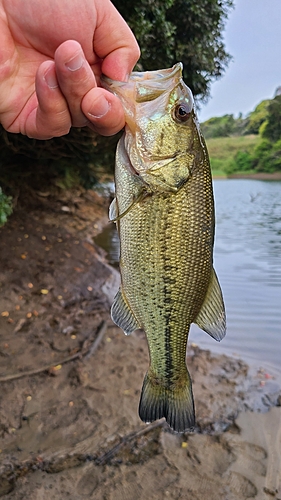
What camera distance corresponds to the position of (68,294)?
6664mm

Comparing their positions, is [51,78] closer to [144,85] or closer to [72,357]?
[144,85]

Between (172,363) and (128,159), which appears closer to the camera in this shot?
(128,159)

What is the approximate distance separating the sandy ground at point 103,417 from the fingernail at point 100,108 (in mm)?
2866

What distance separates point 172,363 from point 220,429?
7.39ft

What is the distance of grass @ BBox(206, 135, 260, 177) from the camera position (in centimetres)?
6072

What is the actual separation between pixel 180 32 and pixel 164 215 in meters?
6.39

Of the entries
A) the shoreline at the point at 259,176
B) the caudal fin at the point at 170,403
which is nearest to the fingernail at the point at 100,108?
the caudal fin at the point at 170,403

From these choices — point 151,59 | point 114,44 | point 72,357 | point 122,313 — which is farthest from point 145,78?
point 151,59

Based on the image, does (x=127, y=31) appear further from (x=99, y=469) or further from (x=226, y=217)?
(x=226, y=217)

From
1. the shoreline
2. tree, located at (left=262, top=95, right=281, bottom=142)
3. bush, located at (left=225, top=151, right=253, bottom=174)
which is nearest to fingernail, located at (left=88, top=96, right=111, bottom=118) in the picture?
the shoreline

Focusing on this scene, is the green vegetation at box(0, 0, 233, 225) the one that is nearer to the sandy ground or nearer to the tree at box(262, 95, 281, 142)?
the sandy ground

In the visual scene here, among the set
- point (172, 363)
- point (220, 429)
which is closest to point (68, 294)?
point (220, 429)

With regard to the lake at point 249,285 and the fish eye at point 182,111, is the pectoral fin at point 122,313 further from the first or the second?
the lake at point 249,285

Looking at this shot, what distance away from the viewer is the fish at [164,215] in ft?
5.84
